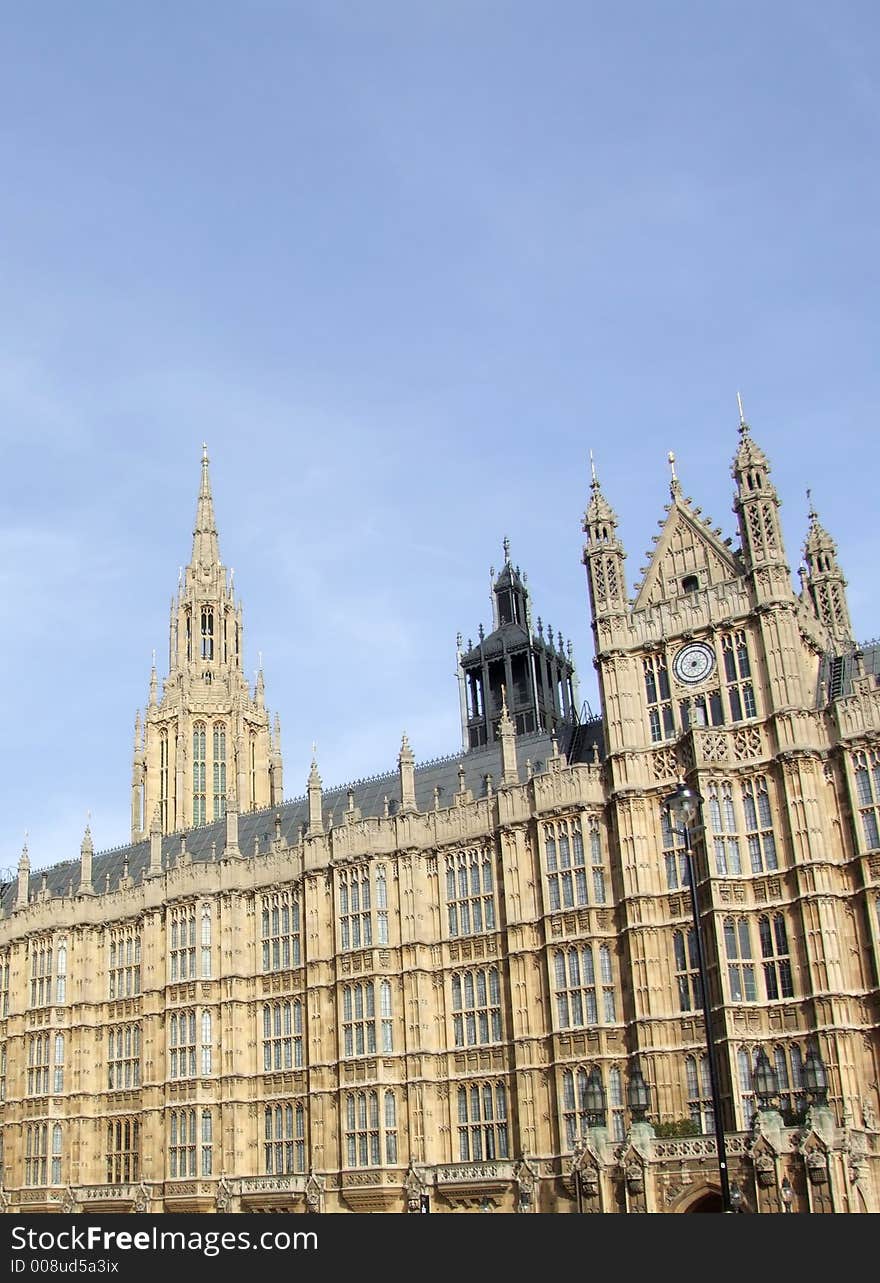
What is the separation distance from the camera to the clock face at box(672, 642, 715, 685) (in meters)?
61.7

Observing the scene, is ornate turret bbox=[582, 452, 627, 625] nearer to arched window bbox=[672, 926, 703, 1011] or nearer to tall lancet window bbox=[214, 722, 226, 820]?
arched window bbox=[672, 926, 703, 1011]

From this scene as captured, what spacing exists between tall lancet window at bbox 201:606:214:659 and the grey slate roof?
20.2 m

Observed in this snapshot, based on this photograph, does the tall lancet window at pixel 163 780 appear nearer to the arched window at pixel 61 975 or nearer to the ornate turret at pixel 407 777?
the arched window at pixel 61 975

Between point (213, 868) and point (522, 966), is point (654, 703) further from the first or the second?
point (213, 868)

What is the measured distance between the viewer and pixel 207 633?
350 feet

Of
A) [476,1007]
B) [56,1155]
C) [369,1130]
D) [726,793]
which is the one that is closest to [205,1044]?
[369,1130]

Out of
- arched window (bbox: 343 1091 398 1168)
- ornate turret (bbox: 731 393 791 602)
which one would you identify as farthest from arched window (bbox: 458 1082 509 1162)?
ornate turret (bbox: 731 393 791 602)

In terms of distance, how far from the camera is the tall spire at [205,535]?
10988cm

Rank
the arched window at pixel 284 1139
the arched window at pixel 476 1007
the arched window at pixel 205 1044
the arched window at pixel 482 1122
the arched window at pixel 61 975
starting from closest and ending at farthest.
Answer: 1. the arched window at pixel 482 1122
2. the arched window at pixel 476 1007
3. the arched window at pixel 284 1139
4. the arched window at pixel 205 1044
5. the arched window at pixel 61 975

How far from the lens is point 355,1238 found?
76.8 ft

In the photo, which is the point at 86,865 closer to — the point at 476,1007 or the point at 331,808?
the point at 331,808

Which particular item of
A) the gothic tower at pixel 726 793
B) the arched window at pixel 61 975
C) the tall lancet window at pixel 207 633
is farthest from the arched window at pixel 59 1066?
the gothic tower at pixel 726 793

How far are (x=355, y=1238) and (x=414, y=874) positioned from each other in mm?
44678

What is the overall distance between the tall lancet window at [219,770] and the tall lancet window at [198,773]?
0.89 m
